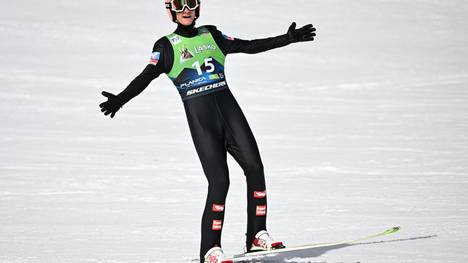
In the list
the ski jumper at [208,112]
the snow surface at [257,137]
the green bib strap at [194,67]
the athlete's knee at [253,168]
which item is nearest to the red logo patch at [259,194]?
the ski jumper at [208,112]

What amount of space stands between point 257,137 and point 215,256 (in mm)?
7870

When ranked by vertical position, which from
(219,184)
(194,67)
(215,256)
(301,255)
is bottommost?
(301,255)

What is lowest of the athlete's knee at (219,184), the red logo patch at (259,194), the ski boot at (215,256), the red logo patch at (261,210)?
the ski boot at (215,256)

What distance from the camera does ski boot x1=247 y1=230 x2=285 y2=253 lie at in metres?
5.60

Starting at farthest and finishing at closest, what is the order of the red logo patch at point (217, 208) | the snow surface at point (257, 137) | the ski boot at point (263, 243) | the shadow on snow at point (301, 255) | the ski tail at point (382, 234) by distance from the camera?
the snow surface at point (257, 137) < the ski tail at point (382, 234) < the shadow on snow at point (301, 255) < the ski boot at point (263, 243) < the red logo patch at point (217, 208)

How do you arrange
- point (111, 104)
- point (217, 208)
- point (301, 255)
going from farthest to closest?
point (301, 255)
point (217, 208)
point (111, 104)

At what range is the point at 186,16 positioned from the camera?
18.2 ft

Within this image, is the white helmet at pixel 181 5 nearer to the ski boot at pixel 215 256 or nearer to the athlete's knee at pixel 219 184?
the athlete's knee at pixel 219 184

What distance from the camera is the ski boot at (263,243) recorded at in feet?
18.4

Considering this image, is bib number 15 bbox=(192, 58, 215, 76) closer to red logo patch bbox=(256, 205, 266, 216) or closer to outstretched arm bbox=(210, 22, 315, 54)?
outstretched arm bbox=(210, 22, 315, 54)

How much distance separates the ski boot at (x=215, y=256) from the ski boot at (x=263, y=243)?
30 centimetres

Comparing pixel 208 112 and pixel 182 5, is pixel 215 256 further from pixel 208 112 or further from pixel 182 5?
pixel 182 5

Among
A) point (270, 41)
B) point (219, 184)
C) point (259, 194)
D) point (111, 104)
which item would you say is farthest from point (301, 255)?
point (111, 104)

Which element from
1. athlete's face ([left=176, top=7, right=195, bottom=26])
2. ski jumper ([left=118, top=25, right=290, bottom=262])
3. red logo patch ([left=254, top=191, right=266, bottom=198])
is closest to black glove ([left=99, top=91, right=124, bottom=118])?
ski jumper ([left=118, top=25, right=290, bottom=262])
